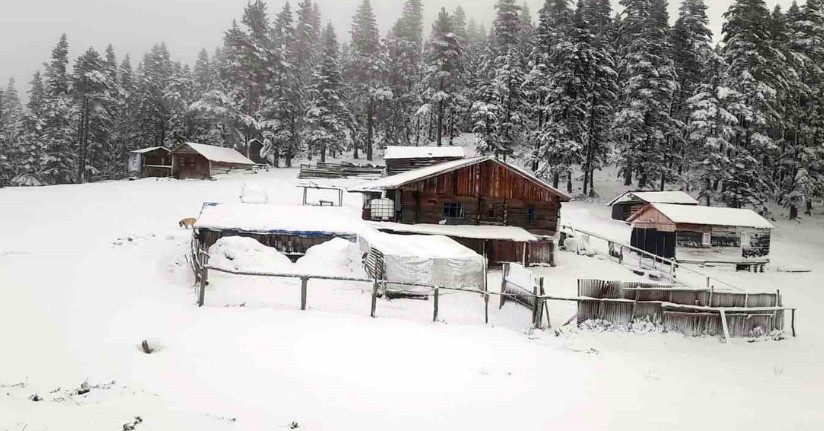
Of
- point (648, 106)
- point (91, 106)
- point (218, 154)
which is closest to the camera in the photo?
point (648, 106)

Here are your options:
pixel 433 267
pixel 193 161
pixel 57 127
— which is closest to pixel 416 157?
pixel 433 267

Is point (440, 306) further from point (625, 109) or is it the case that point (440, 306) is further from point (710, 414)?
point (625, 109)

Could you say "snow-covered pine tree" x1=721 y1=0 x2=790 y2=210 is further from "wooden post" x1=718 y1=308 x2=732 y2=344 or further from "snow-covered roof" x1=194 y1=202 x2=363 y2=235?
"snow-covered roof" x1=194 y1=202 x2=363 y2=235

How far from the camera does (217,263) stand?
19.4m

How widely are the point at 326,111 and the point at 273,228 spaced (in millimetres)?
34485

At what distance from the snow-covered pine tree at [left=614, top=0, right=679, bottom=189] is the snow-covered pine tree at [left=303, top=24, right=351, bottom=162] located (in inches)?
1254

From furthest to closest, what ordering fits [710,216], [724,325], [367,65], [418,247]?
[367,65]
[710,216]
[418,247]
[724,325]

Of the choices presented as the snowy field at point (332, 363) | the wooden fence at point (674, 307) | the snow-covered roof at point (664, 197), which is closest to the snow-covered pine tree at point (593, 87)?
the snow-covered roof at point (664, 197)

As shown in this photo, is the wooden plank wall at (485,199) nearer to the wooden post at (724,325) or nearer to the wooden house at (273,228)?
the wooden house at (273,228)

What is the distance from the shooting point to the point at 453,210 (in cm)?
2820

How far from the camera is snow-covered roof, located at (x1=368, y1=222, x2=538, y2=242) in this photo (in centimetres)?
2523

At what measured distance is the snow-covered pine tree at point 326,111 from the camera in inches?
2122

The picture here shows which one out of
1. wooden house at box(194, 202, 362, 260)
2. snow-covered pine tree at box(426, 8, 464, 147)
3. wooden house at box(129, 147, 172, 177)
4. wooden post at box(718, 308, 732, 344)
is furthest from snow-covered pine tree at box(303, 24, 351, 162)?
wooden post at box(718, 308, 732, 344)

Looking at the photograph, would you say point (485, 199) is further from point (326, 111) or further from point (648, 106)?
point (326, 111)
